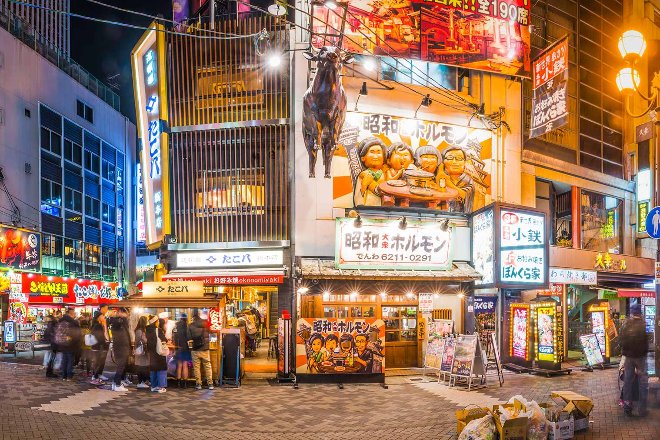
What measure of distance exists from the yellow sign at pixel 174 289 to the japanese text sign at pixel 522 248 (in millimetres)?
8724

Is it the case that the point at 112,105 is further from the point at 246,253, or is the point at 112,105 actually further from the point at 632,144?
the point at 632,144

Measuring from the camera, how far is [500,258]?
16.7 m

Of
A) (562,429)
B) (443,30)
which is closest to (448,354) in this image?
(562,429)

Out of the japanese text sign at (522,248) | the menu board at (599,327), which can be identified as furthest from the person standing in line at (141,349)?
the menu board at (599,327)

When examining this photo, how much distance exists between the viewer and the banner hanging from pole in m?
18.2

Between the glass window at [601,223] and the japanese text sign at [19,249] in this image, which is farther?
the japanese text sign at [19,249]

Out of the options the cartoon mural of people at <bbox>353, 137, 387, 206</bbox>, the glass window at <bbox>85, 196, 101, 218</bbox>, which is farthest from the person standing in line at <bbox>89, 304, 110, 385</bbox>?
the glass window at <bbox>85, 196, 101, 218</bbox>

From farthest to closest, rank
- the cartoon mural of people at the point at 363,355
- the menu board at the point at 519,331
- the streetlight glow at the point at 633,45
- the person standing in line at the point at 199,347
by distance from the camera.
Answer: the menu board at the point at 519,331, the cartoon mural of people at the point at 363,355, the person standing in line at the point at 199,347, the streetlight glow at the point at 633,45

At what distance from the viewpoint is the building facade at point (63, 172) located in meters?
32.6

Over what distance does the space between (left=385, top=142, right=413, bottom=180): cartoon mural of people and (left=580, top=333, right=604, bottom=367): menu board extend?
7.80 meters

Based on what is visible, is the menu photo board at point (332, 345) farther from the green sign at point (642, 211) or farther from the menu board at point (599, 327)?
the green sign at point (642, 211)

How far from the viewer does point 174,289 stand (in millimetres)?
15062

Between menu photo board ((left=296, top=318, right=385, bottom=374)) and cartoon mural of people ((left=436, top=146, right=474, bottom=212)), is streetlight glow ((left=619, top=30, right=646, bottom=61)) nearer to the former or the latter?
cartoon mural of people ((left=436, top=146, right=474, bottom=212))

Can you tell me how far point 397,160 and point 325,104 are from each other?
4464 mm
